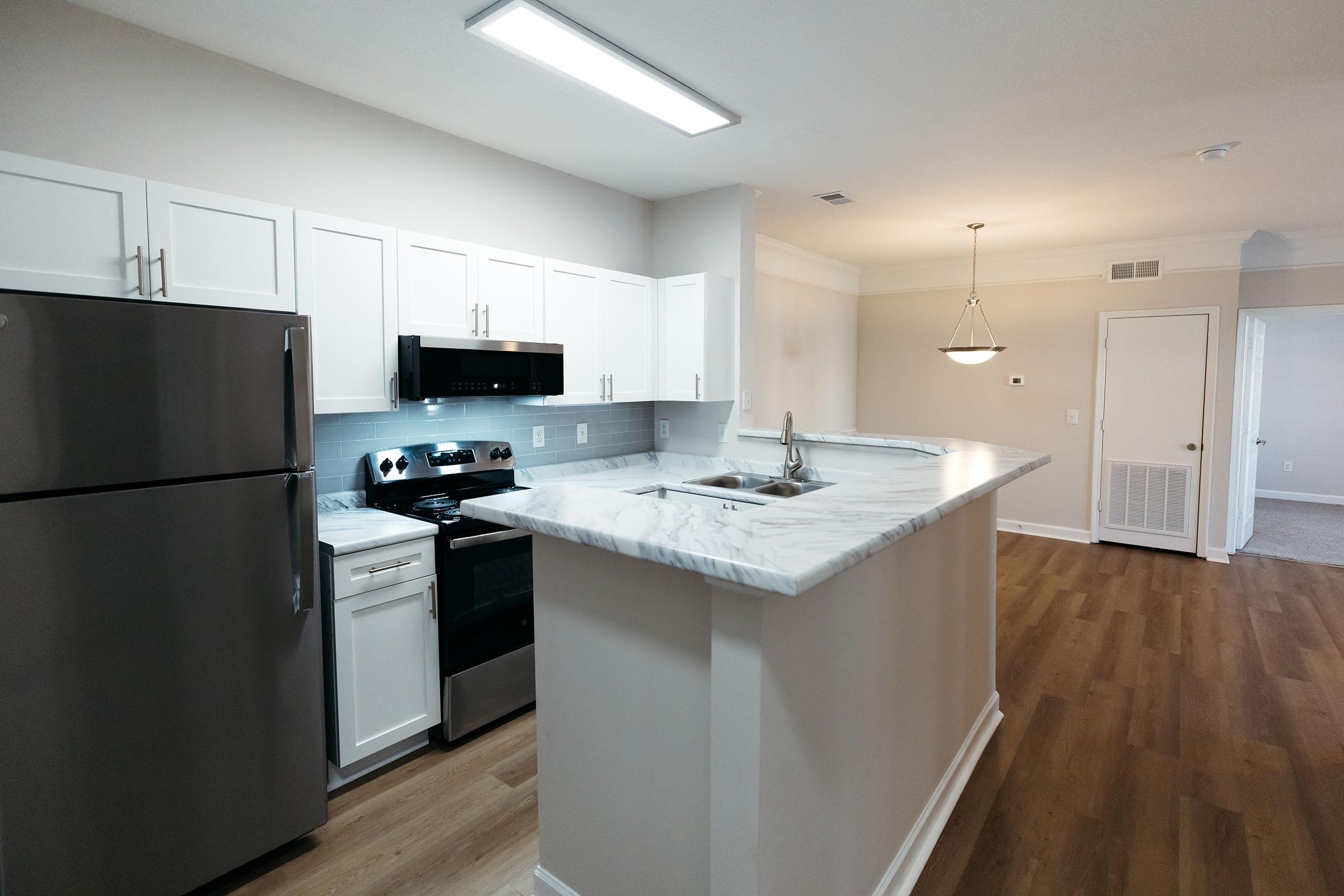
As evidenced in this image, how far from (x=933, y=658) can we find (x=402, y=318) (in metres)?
2.34

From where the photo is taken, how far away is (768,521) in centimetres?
131

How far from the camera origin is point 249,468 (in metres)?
1.87

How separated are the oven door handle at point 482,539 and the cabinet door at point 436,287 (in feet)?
2.86

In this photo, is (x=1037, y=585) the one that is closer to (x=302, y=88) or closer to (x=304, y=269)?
(x=304, y=269)

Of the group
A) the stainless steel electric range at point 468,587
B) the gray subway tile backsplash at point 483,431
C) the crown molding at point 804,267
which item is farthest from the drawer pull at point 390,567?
the crown molding at point 804,267

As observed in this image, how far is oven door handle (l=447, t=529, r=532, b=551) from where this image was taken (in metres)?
2.59

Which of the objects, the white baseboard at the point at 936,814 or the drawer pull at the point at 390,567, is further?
the drawer pull at the point at 390,567

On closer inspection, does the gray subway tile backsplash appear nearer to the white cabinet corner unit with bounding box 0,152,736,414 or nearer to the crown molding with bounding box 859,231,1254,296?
the white cabinet corner unit with bounding box 0,152,736,414

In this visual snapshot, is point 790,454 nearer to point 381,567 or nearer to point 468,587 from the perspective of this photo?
point 468,587

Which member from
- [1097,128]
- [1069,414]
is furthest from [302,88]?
[1069,414]

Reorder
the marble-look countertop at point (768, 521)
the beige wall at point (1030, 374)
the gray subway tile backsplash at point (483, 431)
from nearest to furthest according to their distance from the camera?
the marble-look countertop at point (768, 521) < the gray subway tile backsplash at point (483, 431) < the beige wall at point (1030, 374)

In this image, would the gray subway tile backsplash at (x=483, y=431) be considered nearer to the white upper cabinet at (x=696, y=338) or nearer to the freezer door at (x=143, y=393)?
the freezer door at (x=143, y=393)

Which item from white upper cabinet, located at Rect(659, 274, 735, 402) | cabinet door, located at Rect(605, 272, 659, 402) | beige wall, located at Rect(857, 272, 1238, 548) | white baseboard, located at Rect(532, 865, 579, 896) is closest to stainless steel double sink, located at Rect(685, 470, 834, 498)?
white upper cabinet, located at Rect(659, 274, 735, 402)

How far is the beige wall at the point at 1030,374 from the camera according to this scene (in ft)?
17.7
